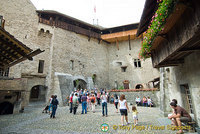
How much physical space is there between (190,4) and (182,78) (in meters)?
3.95

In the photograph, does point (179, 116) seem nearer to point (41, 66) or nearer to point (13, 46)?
point (13, 46)

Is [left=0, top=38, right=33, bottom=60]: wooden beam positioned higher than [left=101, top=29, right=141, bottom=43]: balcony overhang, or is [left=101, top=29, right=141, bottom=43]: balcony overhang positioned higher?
[left=101, top=29, right=141, bottom=43]: balcony overhang

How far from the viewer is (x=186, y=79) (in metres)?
4.89

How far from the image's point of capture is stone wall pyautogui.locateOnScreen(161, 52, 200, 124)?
4.15 m

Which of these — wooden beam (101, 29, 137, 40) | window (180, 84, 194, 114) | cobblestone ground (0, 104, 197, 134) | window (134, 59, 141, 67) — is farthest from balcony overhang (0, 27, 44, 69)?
window (134, 59, 141, 67)

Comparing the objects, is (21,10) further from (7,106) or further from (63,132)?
(63,132)

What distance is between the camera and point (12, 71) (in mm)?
12992

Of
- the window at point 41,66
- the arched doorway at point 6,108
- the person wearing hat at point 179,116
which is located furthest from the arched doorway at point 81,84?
the person wearing hat at point 179,116

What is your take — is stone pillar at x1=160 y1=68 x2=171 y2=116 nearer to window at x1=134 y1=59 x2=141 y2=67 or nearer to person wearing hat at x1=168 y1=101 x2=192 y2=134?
person wearing hat at x1=168 y1=101 x2=192 y2=134

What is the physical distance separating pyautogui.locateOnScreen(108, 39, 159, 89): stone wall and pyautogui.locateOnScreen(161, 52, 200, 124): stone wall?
14673 millimetres

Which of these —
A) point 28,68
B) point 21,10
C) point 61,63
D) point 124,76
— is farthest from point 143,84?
point 21,10

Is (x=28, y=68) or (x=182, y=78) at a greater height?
(x=28, y=68)

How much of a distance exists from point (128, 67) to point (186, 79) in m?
17.9

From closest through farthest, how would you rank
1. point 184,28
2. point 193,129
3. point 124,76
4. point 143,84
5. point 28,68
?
point 184,28
point 193,129
point 28,68
point 143,84
point 124,76
